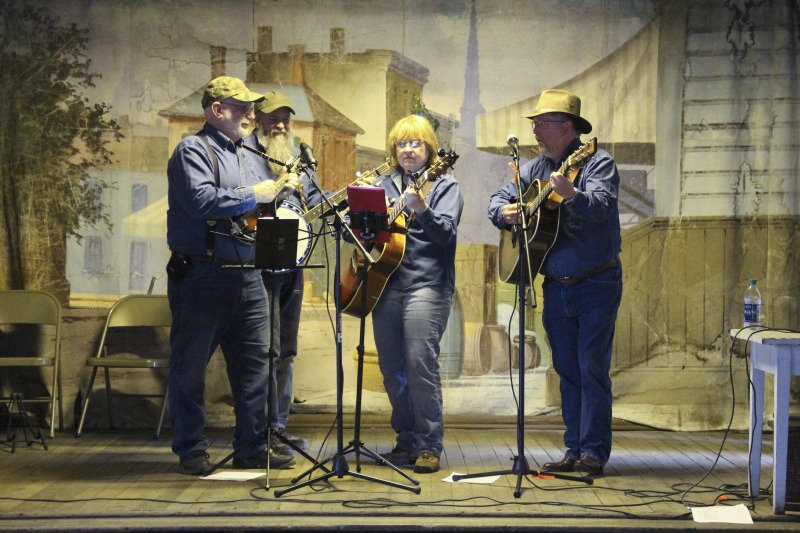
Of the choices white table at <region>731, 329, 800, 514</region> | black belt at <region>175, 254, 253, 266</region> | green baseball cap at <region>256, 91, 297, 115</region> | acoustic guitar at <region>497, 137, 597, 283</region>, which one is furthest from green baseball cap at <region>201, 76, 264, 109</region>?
white table at <region>731, 329, 800, 514</region>

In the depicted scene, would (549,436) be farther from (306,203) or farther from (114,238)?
(114,238)

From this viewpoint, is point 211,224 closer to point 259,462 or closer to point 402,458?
point 259,462

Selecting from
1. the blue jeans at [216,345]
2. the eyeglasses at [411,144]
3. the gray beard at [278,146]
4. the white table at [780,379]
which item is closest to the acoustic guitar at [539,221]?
the eyeglasses at [411,144]

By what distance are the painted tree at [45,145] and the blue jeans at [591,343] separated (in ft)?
11.0

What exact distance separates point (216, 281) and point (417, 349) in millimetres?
1065

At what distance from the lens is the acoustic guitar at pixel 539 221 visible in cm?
475

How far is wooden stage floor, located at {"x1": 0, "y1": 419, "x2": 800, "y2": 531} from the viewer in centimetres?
404

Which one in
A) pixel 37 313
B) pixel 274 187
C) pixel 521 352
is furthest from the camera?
pixel 37 313

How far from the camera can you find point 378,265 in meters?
5.05

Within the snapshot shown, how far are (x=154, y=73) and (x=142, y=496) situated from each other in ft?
10.8

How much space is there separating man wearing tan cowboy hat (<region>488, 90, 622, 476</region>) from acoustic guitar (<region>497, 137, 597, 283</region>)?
0.01 m

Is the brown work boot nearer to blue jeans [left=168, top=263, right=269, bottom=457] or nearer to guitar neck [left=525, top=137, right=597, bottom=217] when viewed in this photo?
blue jeans [left=168, top=263, right=269, bottom=457]

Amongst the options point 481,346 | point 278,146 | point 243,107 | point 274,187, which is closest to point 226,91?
point 243,107

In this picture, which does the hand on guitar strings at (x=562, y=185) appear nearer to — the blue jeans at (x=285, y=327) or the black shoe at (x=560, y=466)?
the black shoe at (x=560, y=466)
